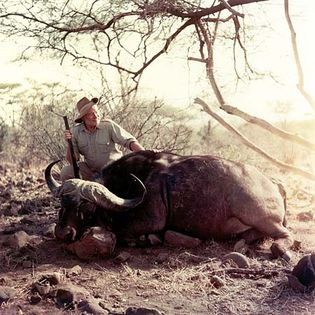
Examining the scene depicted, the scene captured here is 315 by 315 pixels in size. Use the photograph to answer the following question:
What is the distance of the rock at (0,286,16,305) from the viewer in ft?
13.0

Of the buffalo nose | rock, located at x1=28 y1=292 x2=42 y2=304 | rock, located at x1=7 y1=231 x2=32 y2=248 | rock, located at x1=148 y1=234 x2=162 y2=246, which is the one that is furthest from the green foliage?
rock, located at x1=28 y1=292 x2=42 y2=304

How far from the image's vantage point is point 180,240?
5383 mm

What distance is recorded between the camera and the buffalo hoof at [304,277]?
4160 millimetres

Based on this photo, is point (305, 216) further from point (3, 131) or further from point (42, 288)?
point (3, 131)

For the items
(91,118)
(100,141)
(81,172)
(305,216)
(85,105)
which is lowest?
(305,216)

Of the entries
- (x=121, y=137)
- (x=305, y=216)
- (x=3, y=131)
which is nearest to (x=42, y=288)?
(x=121, y=137)

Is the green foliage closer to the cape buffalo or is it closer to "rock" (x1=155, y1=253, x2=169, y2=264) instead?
the cape buffalo

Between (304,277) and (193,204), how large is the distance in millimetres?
1538

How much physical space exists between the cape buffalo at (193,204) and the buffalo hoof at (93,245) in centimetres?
25

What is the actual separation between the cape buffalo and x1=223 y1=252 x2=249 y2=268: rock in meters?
0.61

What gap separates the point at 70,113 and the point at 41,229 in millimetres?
4673

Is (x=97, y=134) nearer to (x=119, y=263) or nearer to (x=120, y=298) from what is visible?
(x=119, y=263)

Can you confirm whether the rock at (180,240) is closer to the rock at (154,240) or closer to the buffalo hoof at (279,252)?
the rock at (154,240)

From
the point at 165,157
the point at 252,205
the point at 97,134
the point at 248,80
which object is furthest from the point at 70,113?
the point at 252,205
